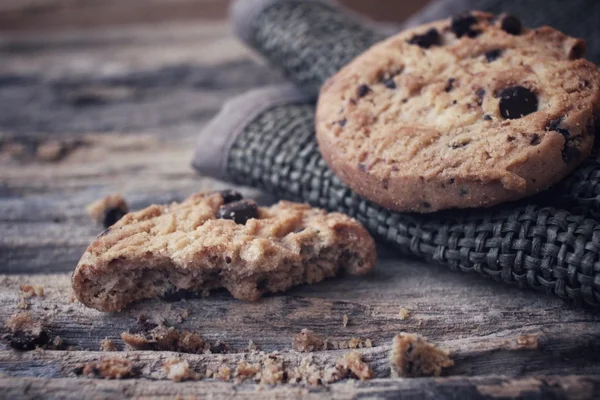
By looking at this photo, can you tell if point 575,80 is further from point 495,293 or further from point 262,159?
point 262,159

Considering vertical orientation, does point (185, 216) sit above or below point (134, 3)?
below

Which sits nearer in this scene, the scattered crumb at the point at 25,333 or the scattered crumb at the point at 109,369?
the scattered crumb at the point at 109,369

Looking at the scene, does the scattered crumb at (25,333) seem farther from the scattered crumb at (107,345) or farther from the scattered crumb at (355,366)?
the scattered crumb at (355,366)

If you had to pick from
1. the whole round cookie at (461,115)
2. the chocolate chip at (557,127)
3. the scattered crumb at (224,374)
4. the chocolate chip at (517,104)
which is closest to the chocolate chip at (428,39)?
the whole round cookie at (461,115)

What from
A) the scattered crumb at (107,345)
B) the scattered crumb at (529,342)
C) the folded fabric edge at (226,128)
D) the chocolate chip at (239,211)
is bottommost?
the scattered crumb at (107,345)

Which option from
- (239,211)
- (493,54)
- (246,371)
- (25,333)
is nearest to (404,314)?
(246,371)

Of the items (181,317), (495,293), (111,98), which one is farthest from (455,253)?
(111,98)

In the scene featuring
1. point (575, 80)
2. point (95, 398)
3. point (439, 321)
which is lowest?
point (95, 398)

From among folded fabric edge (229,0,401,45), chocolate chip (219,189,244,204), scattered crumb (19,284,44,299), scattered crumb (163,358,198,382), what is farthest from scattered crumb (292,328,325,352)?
folded fabric edge (229,0,401,45)

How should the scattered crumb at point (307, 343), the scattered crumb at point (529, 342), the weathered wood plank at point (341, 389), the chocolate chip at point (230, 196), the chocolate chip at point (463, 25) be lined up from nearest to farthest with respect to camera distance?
the weathered wood plank at point (341, 389)
the scattered crumb at point (529, 342)
the scattered crumb at point (307, 343)
the chocolate chip at point (230, 196)
the chocolate chip at point (463, 25)
